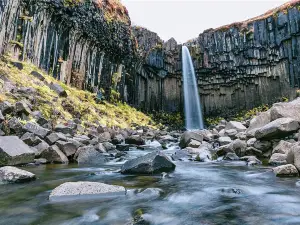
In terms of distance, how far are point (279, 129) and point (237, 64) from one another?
34.2 meters

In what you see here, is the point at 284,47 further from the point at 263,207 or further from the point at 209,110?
the point at 263,207

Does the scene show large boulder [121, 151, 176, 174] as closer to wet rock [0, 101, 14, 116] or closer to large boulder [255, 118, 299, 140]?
large boulder [255, 118, 299, 140]

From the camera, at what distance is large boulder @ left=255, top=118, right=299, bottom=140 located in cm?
→ 938

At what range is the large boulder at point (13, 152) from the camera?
680cm

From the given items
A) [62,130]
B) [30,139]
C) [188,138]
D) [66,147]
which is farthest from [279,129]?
[62,130]

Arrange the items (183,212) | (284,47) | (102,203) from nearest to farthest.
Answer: (183,212)
(102,203)
(284,47)

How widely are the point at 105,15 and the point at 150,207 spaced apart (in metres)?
32.3

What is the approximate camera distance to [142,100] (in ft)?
137

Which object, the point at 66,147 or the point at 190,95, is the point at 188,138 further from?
the point at 190,95

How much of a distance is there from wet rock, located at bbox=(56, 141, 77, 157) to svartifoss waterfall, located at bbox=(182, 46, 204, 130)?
1398 inches

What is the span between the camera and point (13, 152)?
701 cm

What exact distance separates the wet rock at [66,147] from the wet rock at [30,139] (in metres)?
0.66

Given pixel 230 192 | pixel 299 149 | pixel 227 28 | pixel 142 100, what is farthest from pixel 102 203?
pixel 227 28

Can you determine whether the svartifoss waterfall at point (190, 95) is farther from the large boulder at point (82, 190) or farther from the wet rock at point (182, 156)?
the large boulder at point (82, 190)
